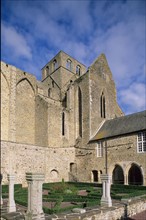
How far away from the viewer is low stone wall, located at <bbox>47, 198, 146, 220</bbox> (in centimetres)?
839

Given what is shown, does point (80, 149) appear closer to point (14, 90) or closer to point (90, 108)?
point (90, 108)

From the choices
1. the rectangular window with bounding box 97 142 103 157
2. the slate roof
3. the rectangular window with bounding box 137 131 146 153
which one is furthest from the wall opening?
the rectangular window with bounding box 137 131 146 153

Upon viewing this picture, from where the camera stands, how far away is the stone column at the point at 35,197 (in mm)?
7399

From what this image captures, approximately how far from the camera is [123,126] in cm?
2436

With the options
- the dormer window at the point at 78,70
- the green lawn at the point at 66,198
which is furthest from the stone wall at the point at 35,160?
the dormer window at the point at 78,70

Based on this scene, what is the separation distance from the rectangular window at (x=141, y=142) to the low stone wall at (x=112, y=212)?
896 centimetres

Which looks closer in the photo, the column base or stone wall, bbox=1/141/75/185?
the column base

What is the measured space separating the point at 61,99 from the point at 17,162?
590 inches

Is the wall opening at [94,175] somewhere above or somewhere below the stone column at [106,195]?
below

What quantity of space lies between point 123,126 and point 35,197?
18.2 m

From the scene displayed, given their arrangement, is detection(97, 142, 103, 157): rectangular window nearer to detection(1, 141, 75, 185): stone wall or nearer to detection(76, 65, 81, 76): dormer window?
detection(1, 141, 75, 185): stone wall

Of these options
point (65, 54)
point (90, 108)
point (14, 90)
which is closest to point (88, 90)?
point (90, 108)

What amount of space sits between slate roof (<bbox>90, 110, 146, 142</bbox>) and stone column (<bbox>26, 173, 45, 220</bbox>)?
15.9 metres

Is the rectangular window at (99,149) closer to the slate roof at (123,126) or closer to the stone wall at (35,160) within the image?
the slate roof at (123,126)
